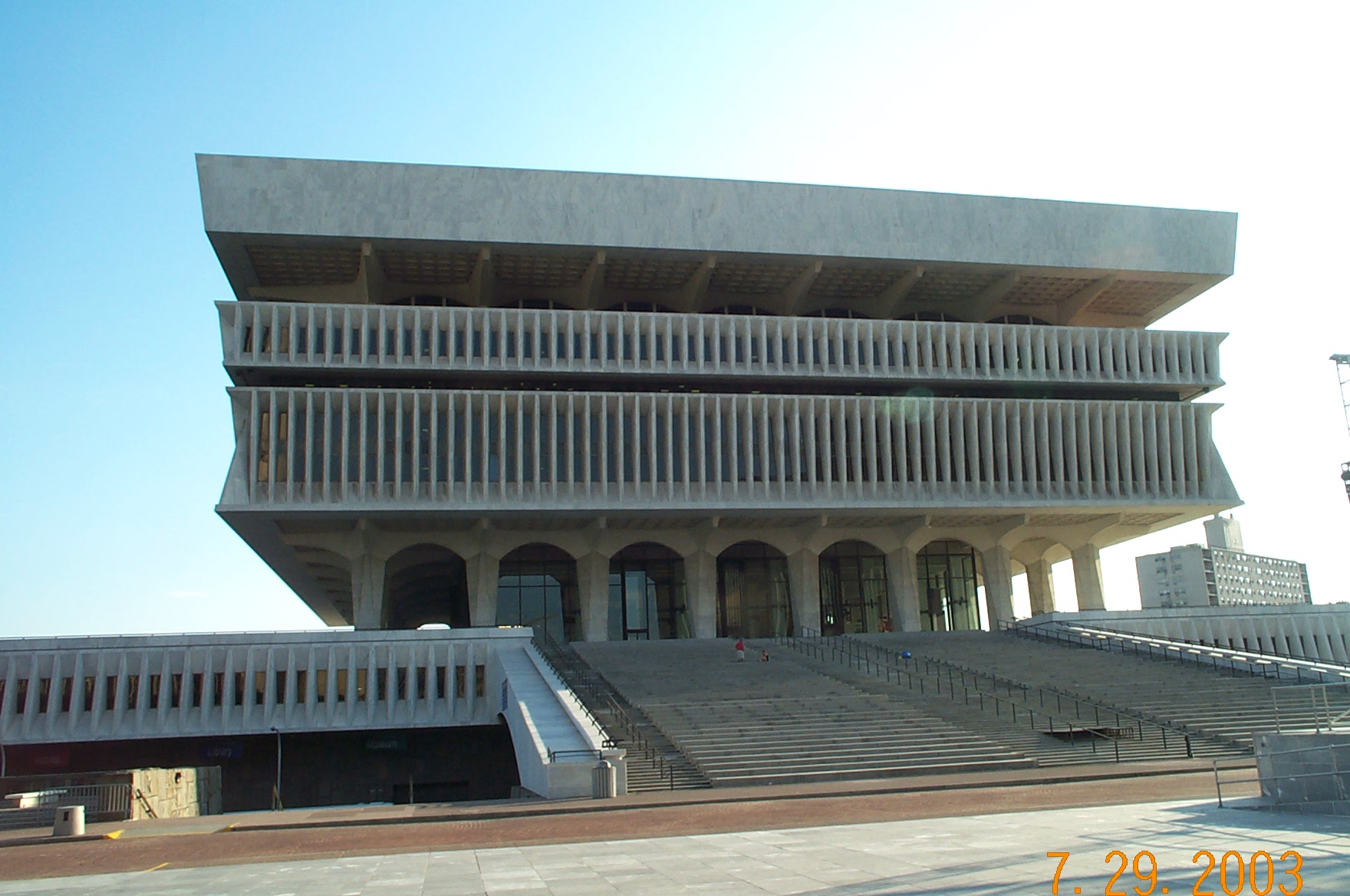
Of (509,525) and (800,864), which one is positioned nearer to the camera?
(800,864)

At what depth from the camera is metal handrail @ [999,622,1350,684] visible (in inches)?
1438

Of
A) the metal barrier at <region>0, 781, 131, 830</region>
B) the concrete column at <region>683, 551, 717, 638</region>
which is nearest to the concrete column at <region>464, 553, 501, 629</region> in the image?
the concrete column at <region>683, 551, 717, 638</region>

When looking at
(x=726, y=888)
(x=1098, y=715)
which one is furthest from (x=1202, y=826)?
(x=1098, y=715)

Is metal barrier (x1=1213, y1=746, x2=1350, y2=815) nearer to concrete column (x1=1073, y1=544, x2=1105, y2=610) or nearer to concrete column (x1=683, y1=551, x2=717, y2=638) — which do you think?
concrete column (x1=683, y1=551, x2=717, y2=638)

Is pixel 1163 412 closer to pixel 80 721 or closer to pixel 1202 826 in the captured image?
pixel 1202 826

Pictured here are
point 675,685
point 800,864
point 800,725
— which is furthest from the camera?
point 675,685

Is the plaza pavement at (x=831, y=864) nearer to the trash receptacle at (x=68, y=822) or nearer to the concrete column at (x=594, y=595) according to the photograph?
the trash receptacle at (x=68, y=822)

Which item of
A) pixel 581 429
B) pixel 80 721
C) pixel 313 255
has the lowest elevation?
Answer: pixel 80 721

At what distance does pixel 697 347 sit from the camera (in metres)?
48.0

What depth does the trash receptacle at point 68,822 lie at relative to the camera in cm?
1942

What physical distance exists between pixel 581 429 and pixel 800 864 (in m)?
34.2

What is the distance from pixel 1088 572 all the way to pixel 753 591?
15.5m

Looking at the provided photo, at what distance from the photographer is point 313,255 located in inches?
1836

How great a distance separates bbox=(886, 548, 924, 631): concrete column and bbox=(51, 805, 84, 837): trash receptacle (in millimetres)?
36778
